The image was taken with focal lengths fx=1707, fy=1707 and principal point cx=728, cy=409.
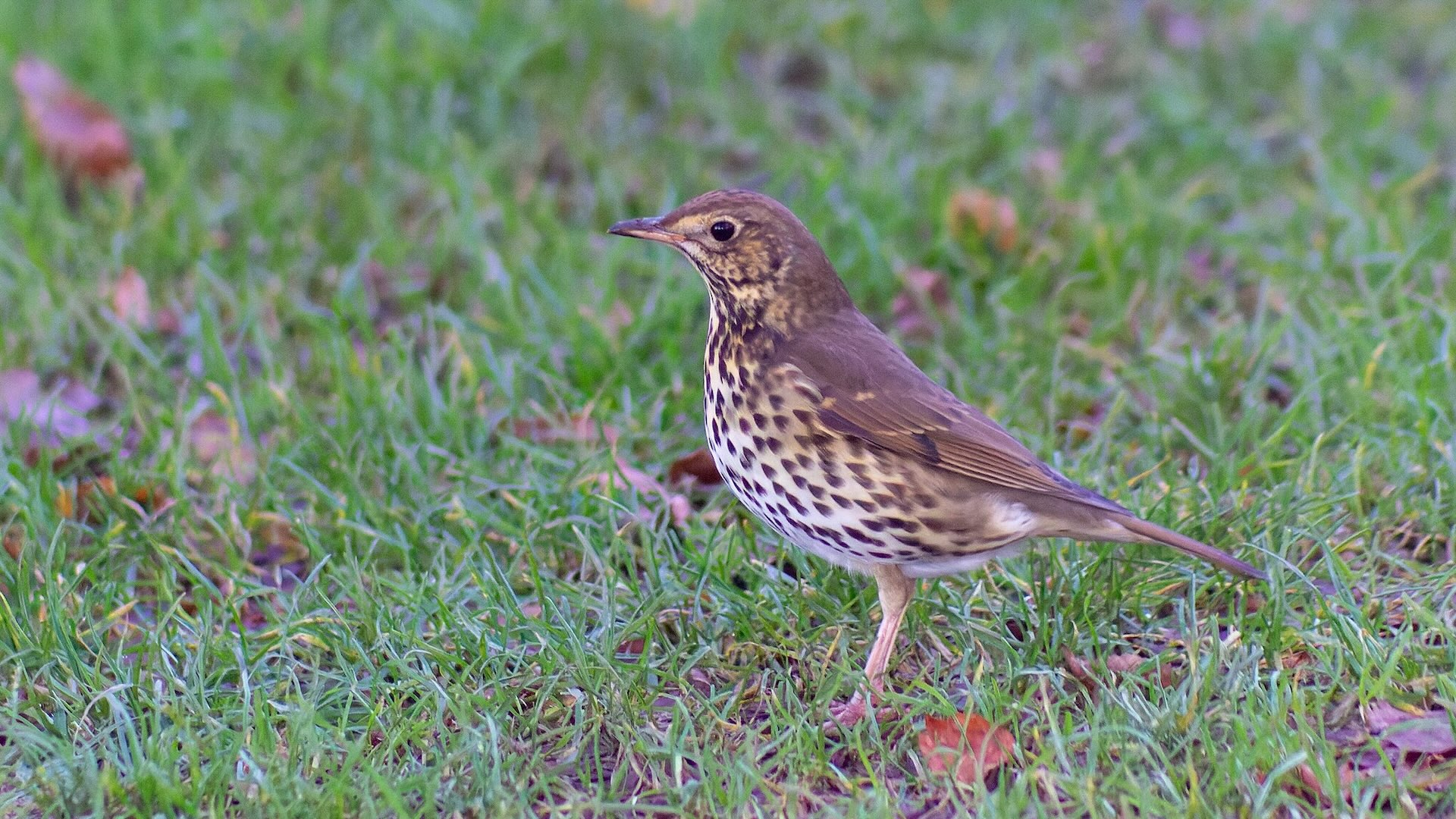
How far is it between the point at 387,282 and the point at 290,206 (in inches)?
20.7

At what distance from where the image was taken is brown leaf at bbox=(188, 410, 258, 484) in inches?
185

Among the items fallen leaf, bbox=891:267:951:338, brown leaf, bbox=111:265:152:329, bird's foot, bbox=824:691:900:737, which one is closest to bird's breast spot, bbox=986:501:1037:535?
bird's foot, bbox=824:691:900:737

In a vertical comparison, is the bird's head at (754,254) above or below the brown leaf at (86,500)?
above

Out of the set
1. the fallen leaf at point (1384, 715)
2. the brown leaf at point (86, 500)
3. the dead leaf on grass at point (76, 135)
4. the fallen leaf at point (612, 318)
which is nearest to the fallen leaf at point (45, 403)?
the brown leaf at point (86, 500)

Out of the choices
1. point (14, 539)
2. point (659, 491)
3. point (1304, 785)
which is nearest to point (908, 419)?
point (659, 491)

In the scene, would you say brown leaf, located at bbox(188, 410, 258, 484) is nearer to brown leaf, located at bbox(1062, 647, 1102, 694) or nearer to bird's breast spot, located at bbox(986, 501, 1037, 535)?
bird's breast spot, located at bbox(986, 501, 1037, 535)

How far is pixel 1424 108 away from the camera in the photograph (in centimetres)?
673

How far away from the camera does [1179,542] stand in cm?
364

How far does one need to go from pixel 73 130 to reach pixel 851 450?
3.79m

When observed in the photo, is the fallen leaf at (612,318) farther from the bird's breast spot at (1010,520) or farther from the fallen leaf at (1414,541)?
the fallen leaf at (1414,541)

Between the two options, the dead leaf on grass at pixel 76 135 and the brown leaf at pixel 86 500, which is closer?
the brown leaf at pixel 86 500

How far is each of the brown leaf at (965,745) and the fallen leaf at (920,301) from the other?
2.19 metres

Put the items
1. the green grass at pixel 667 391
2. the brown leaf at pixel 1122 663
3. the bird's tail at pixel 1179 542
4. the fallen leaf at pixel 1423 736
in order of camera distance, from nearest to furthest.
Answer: the fallen leaf at pixel 1423 736
the green grass at pixel 667 391
the bird's tail at pixel 1179 542
the brown leaf at pixel 1122 663

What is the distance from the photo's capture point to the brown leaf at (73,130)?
6148 mm
